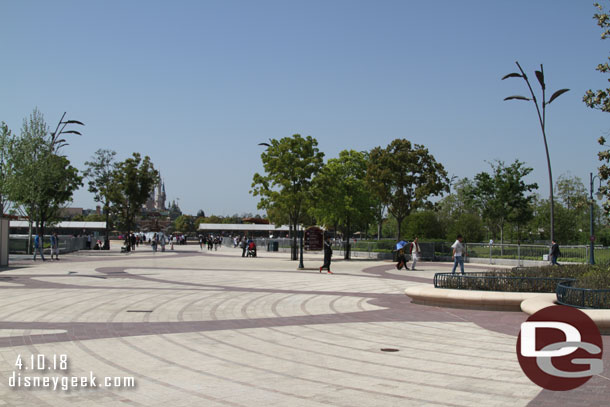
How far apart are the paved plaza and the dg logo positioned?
0.70 feet

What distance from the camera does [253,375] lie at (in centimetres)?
723

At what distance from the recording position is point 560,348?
819cm

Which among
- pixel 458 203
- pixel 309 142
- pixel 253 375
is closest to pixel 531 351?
pixel 253 375

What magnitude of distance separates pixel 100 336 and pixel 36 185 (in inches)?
1309

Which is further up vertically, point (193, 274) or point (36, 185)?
point (36, 185)

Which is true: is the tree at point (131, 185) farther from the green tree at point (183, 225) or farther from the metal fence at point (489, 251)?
the green tree at point (183, 225)

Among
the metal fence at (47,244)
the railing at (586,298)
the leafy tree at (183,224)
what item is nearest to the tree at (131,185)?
the metal fence at (47,244)

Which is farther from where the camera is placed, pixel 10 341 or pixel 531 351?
pixel 10 341

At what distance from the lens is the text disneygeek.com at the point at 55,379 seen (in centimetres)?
661

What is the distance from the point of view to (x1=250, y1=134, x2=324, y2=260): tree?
1436 inches

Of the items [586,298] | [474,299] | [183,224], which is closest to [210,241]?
[474,299]

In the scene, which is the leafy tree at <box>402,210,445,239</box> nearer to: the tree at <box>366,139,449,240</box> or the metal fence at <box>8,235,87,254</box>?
the tree at <box>366,139,449,240</box>

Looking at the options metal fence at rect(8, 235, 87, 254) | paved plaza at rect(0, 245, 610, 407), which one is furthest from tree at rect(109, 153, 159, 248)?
paved plaza at rect(0, 245, 610, 407)

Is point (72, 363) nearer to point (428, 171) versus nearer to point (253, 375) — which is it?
point (253, 375)
